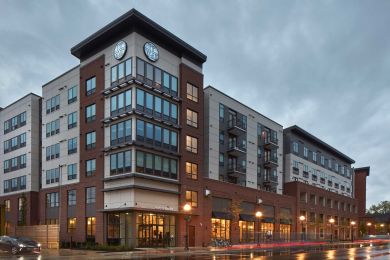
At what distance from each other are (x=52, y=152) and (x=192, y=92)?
21295 mm

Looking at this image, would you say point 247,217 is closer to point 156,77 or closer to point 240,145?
point 240,145

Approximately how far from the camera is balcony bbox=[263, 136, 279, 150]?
73.6 m

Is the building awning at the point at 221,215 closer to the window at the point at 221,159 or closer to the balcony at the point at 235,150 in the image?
the window at the point at 221,159

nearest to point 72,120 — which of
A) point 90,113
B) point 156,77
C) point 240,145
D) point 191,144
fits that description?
point 90,113

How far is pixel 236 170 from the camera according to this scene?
64.4 meters

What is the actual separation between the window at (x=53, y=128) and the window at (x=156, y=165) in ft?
57.6

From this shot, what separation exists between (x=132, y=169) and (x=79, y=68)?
17765 mm

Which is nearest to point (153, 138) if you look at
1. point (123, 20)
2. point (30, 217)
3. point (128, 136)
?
point (128, 136)

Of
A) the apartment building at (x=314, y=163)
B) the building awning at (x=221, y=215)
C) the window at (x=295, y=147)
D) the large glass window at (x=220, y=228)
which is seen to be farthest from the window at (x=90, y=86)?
the window at (x=295, y=147)

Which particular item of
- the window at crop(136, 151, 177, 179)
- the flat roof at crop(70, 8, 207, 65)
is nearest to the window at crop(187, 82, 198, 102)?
the flat roof at crop(70, 8, 207, 65)

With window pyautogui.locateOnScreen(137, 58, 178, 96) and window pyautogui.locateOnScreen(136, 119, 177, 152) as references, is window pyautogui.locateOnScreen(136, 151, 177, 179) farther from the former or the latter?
window pyautogui.locateOnScreen(137, 58, 178, 96)

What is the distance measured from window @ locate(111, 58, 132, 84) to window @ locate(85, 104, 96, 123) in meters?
5.04

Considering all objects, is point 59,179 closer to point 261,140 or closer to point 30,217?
point 30,217

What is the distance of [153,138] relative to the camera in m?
47.2
